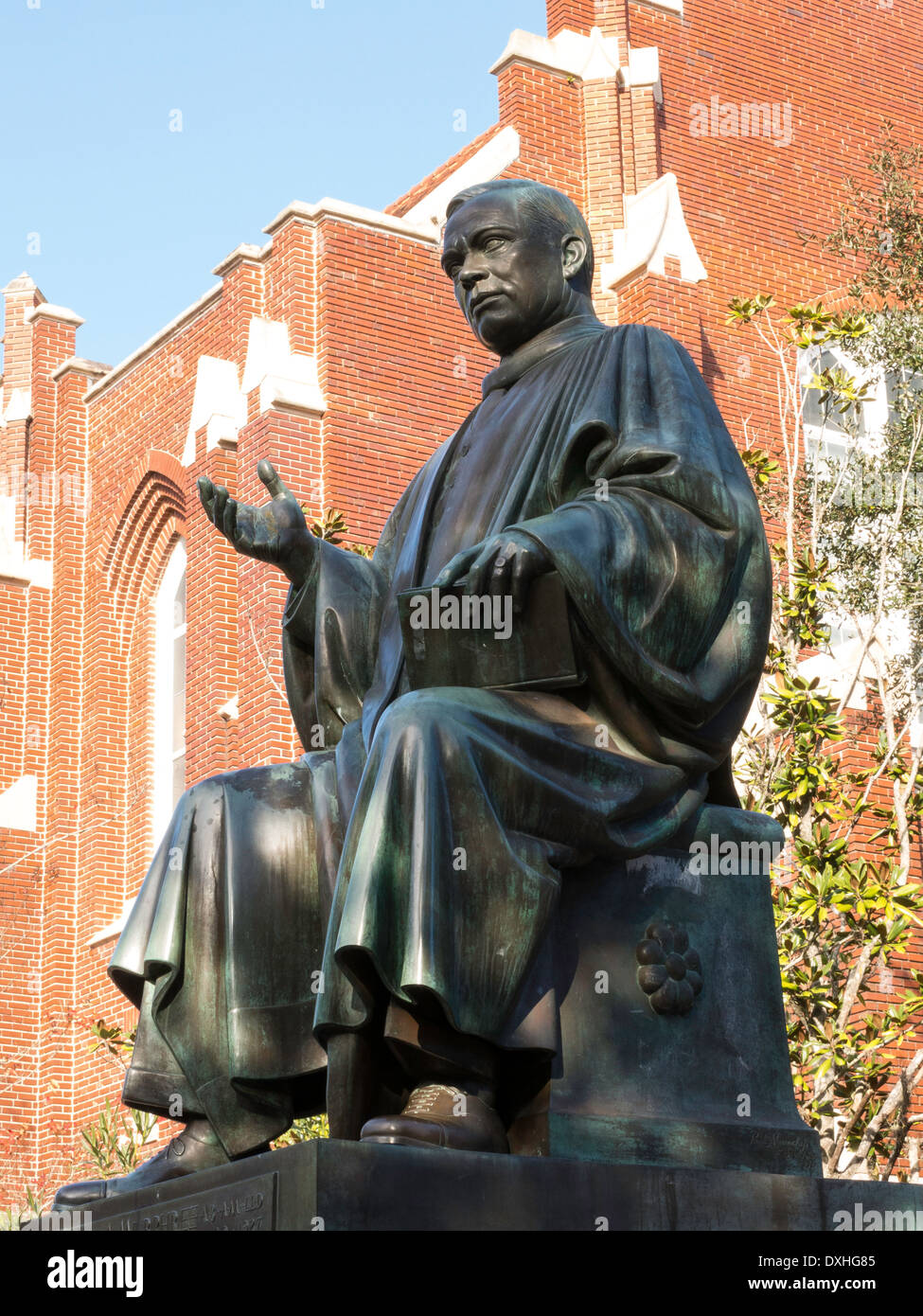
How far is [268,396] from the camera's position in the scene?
1705cm

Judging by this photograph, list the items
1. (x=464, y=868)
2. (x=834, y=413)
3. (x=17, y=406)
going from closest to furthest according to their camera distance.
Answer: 1. (x=464, y=868)
2. (x=834, y=413)
3. (x=17, y=406)

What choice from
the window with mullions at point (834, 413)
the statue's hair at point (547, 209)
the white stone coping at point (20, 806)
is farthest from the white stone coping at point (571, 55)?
the statue's hair at point (547, 209)

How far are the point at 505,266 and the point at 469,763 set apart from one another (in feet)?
4.84

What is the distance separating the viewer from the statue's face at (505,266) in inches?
190

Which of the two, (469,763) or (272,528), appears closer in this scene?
(469,763)

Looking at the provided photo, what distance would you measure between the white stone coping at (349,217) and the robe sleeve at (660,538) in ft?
43.8

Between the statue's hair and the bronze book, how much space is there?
3.50ft

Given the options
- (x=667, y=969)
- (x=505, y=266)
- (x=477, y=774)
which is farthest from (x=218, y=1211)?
(x=505, y=266)

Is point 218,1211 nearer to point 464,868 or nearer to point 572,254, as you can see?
point 464,868

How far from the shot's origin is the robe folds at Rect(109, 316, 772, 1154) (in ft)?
12.7

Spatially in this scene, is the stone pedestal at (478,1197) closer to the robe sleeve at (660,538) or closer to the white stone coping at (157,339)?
the robe sleeve at (660,538)
